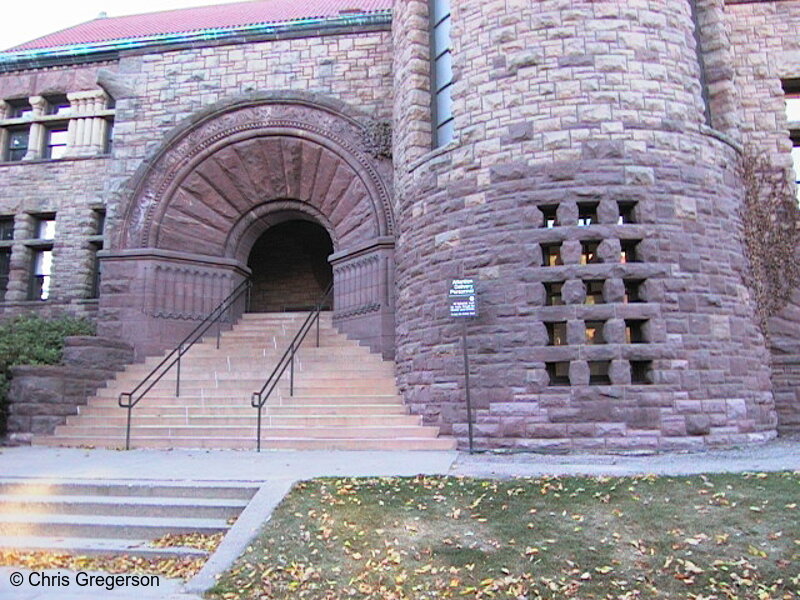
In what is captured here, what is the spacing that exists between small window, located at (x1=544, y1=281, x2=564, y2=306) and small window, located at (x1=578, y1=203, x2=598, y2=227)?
94 cm

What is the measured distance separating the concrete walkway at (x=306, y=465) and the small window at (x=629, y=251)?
8.63 ft

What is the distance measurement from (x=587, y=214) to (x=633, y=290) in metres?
1.22

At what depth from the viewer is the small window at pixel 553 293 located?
903 centimetres

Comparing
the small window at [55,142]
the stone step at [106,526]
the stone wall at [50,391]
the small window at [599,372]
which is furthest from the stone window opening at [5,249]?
the small window at [599,372]

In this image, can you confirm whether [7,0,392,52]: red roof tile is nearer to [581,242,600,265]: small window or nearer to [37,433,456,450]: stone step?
[581,242,600,265]: small window

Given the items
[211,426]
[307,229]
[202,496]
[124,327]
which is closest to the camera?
[202,496]

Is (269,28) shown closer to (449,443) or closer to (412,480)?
(449,443)

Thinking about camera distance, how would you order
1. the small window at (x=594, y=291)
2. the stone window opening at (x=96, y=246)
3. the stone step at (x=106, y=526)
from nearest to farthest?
Answer: the stone step at (x=106, y=526) < the small window at (x=594, y=291) < the stone window opening at (x=96, y=246)

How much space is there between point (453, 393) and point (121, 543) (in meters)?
5.00

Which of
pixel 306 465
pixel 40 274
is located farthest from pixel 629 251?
pixel 40 274

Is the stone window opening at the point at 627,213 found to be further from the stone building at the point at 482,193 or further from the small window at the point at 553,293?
the small window at the point at 553,293

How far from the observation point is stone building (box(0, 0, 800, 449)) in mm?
8789

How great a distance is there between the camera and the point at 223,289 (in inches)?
555

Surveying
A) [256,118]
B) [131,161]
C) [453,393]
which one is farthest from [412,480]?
[131,161]
